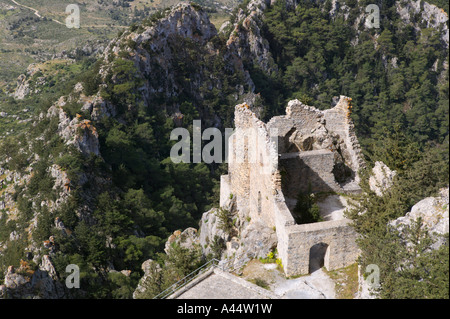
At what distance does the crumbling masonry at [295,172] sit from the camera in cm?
1550

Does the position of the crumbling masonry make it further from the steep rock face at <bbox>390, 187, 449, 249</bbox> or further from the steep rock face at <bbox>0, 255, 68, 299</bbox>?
the steep rock face at <bbox>0, 255, 68, 299</bbox>

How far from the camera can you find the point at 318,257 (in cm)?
1647

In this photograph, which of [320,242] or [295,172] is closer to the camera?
[320,242]

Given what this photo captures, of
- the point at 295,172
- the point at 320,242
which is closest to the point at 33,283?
the point at 295,172

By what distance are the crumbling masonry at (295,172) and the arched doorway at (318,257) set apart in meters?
0.04

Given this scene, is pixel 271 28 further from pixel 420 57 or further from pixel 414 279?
pixel 414 279

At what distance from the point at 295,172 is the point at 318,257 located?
14.3 feet

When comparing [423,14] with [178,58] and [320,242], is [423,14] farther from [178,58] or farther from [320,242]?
[320,242]

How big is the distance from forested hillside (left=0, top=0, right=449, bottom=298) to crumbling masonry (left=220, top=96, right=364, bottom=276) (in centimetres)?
126

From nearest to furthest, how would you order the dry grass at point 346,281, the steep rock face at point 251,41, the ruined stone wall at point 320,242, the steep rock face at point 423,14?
the dry grass at point 346,281
the ruined stone wall at point 320,242
the steep rock face at point 251,41
the steep rock face at point 423,14

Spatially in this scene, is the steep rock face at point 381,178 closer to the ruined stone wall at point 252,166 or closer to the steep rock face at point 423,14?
the ruined stone wall at point 252,166

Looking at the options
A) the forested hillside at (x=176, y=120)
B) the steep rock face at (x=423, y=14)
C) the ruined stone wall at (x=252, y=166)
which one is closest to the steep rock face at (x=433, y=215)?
the forested hillside at (x=176, y=120)

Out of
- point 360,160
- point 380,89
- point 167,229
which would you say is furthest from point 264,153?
point 380,89

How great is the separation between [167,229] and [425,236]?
3275 centimetres
